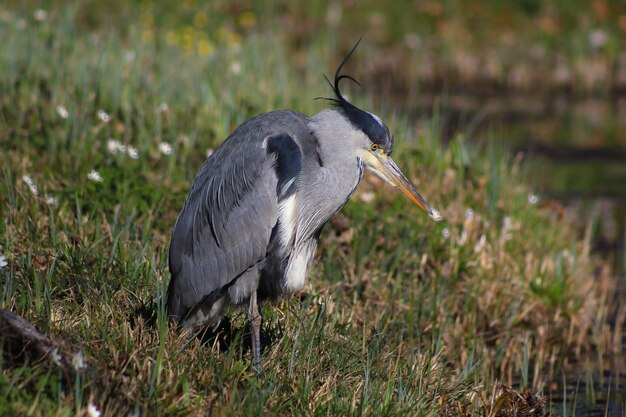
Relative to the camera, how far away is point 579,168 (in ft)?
34.1

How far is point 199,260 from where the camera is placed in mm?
4391

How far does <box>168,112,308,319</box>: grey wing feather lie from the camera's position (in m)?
4.32

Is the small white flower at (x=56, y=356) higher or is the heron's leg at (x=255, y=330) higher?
the small white flower at (x=56, y=356)

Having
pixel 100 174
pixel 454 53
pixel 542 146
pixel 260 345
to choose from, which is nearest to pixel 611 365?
pixel 260 345

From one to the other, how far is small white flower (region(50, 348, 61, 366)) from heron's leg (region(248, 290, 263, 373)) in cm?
88

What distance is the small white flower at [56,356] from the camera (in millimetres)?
3338

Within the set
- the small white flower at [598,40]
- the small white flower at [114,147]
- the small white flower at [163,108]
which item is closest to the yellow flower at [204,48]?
the small white flower at [163,108]

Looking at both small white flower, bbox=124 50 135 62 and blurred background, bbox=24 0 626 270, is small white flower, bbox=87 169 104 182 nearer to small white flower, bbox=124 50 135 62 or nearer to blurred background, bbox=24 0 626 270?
small white flower, bbox=124 50 135 62

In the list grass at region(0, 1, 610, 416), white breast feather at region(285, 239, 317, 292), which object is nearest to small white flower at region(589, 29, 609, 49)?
grass at region(0, 1, 610, 416)

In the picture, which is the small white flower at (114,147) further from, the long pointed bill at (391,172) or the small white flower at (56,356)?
the small white flower at (56,356)

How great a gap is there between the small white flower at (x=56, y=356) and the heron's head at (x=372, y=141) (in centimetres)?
165

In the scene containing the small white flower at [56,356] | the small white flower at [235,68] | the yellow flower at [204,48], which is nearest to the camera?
the small white flower at [56,356]

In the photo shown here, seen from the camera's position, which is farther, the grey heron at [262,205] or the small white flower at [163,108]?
the small white flower at [163,108]

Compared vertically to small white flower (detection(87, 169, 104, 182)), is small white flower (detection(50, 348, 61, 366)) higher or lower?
higher
